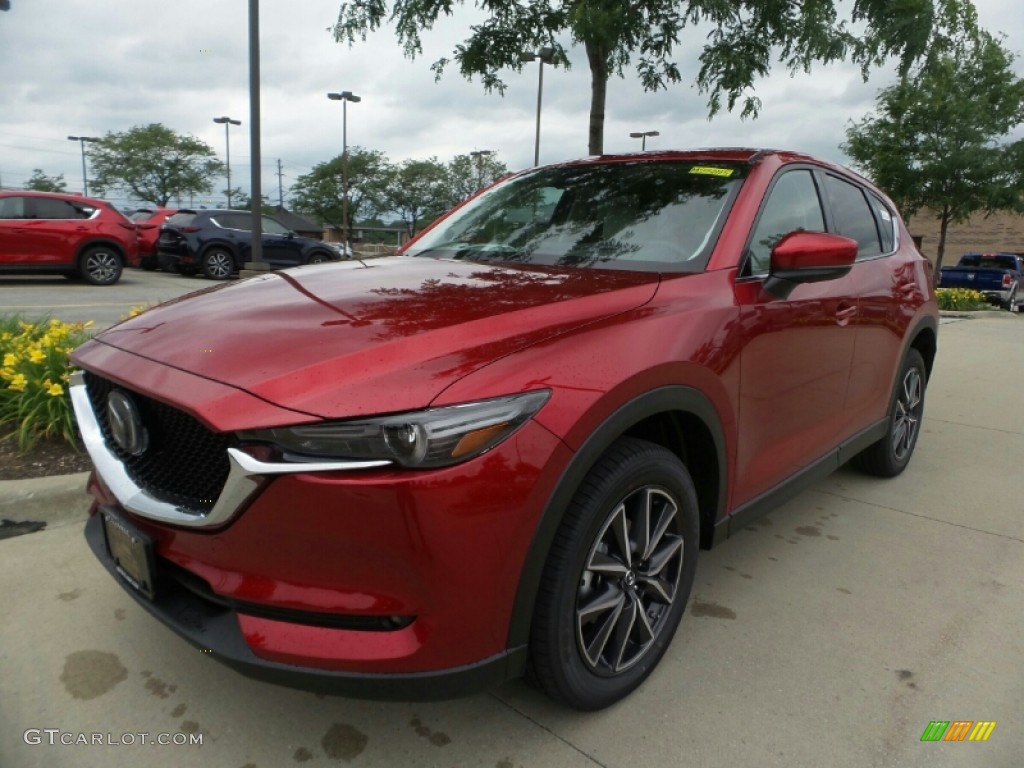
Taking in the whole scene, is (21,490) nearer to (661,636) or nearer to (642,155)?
(661,636)

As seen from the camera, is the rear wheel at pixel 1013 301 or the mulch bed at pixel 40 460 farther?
the rear wheel at pixel 1013 301

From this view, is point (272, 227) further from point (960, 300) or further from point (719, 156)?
point (960, 300)

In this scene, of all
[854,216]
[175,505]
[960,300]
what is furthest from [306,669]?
[960,300]

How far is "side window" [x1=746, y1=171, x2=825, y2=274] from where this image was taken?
2627 mm

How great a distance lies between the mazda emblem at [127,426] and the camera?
1.85m

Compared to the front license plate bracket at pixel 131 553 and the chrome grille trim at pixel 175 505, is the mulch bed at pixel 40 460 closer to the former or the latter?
the chrome grille trim at pixel 175 505

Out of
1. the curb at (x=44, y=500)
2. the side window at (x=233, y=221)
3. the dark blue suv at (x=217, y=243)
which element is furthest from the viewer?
the side window at (x=233, y=221)

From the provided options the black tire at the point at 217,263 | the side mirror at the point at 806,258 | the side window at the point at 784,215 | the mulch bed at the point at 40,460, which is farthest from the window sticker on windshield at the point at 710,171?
the black tire at the point at 217,263

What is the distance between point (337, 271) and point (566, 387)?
1270 millimetres

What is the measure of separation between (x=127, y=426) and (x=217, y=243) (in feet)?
46.7

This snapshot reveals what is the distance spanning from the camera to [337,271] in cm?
267

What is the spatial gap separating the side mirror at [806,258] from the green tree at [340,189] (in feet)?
210

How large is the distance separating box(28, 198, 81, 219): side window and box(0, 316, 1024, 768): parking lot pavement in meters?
11.3

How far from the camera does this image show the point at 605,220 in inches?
111
